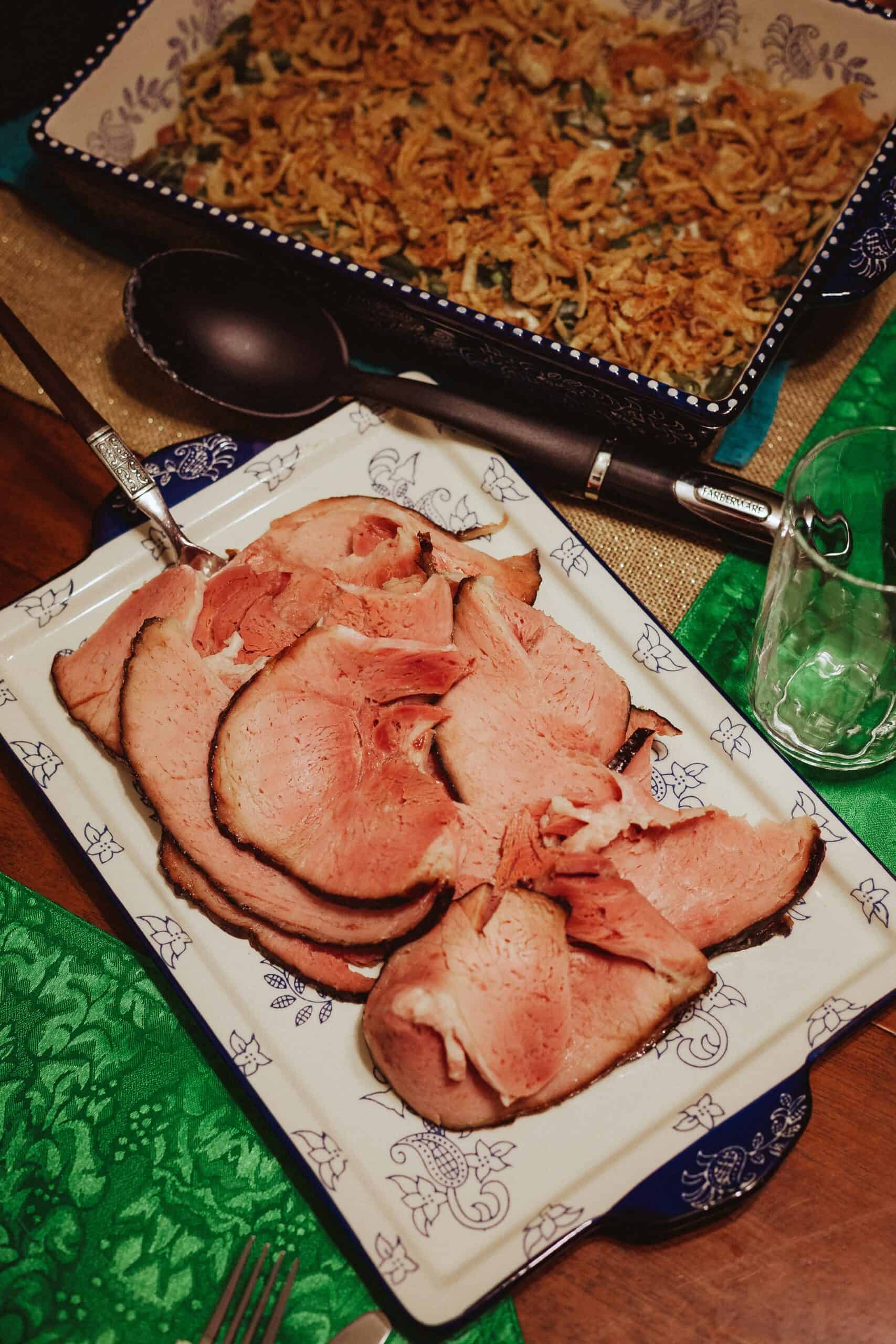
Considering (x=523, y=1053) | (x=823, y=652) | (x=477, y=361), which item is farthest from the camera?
(x=477, y=361)

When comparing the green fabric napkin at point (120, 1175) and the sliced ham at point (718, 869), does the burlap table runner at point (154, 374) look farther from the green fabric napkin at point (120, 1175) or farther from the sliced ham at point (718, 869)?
the green fabric napkin at point (120, 1175)

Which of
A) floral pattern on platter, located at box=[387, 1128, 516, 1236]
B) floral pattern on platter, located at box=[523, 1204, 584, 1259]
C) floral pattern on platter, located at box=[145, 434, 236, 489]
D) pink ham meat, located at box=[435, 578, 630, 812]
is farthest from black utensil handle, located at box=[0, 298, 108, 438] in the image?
floral pattern on platter, located at box=[523, 1204, 584, 1259]

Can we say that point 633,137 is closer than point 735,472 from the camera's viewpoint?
No

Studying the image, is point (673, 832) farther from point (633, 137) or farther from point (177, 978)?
point (633, 137)

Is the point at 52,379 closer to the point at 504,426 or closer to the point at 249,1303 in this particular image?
the point at 504,426

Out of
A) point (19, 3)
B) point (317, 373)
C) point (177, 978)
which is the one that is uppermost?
point (19, 3)

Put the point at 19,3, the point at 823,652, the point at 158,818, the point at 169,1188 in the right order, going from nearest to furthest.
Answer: the point at 169,1188 → the point at 158,818 → the point at 823,652 → the point at 19,3

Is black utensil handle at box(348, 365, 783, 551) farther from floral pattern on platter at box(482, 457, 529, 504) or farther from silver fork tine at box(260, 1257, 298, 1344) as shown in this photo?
silver fork tine at box(260, 1257, 298, 1344)

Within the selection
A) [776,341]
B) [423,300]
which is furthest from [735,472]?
[423,300]
